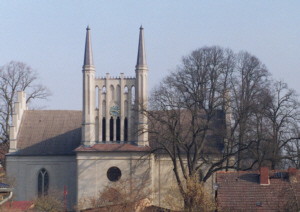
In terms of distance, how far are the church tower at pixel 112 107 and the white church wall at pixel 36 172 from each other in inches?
194

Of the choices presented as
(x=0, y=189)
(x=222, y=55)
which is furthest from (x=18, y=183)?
(x=0, y=189)

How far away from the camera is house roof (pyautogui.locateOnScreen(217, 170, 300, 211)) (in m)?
31.7

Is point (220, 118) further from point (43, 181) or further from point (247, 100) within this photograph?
point (43, 181)

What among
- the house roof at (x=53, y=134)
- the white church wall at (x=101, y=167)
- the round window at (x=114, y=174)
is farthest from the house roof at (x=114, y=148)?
the round window at (x=114, y=174)

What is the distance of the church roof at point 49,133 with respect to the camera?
163 feet

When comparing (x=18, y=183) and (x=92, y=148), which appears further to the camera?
(x=18, y=183)

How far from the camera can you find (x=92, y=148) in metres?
45.1

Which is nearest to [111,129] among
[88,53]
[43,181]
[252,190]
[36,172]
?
[88,53]

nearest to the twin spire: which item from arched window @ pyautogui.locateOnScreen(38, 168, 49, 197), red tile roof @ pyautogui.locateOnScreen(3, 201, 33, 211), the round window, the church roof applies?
the church roof

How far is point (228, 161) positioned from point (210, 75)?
6.97 m

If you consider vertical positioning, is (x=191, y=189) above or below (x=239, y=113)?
below

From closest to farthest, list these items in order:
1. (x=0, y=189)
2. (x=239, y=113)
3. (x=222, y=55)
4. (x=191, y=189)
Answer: (x=0, y=189) → (x=191, y=189) → (x=239, y=113) → (x=222, y=55)

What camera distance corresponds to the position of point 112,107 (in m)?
45.9

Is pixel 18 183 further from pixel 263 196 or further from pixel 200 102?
pixel 263 196
